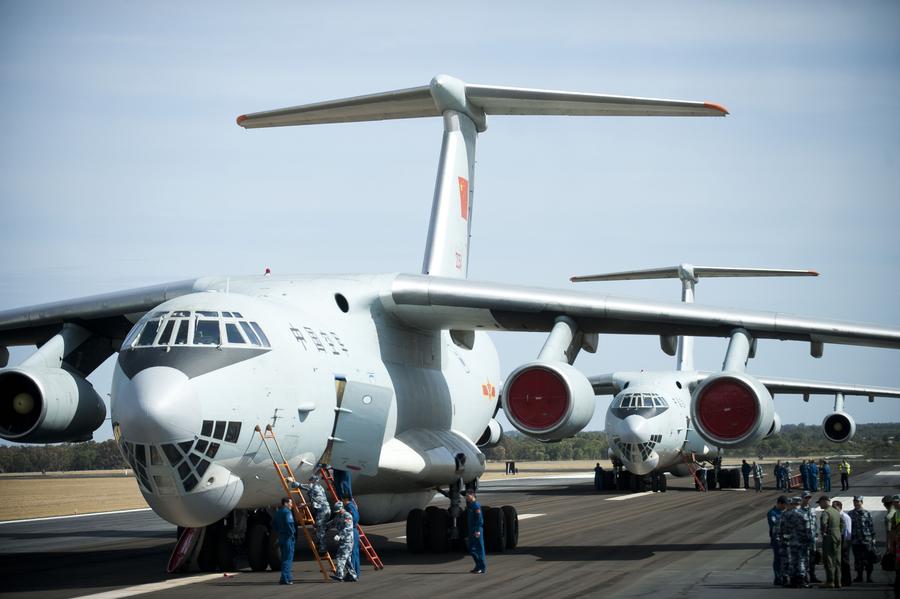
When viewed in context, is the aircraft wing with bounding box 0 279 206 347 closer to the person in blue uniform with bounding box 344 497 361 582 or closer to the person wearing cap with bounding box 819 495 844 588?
the person in blue uniform with bounding box 344 497 361 582

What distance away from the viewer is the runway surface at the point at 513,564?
1003 cm

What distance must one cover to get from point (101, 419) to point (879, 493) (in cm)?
2144

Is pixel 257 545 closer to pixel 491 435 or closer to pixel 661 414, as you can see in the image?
pixel 491 435

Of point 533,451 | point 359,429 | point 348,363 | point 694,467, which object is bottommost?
point 533,451

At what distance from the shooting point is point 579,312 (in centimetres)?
1302

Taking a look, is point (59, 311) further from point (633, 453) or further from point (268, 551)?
point (633, 453)

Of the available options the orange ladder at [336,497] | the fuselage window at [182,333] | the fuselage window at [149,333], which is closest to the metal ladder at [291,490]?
the orange ladder at [336,497]

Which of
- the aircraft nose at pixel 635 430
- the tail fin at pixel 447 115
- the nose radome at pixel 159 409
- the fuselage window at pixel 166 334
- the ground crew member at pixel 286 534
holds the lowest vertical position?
the ground crew member at pixel 286 534

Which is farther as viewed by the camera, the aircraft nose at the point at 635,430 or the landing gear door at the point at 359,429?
the aircraft nose at the point at 635,430

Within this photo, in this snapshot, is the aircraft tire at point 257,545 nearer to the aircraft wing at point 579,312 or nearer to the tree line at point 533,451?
the aircraft wing at point 579,312

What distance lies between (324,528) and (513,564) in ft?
8.01

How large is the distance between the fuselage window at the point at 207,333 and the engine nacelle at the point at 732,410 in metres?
5.62

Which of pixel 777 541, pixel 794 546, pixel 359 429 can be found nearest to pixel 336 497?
pixel 359 429

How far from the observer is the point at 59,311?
532 inches
